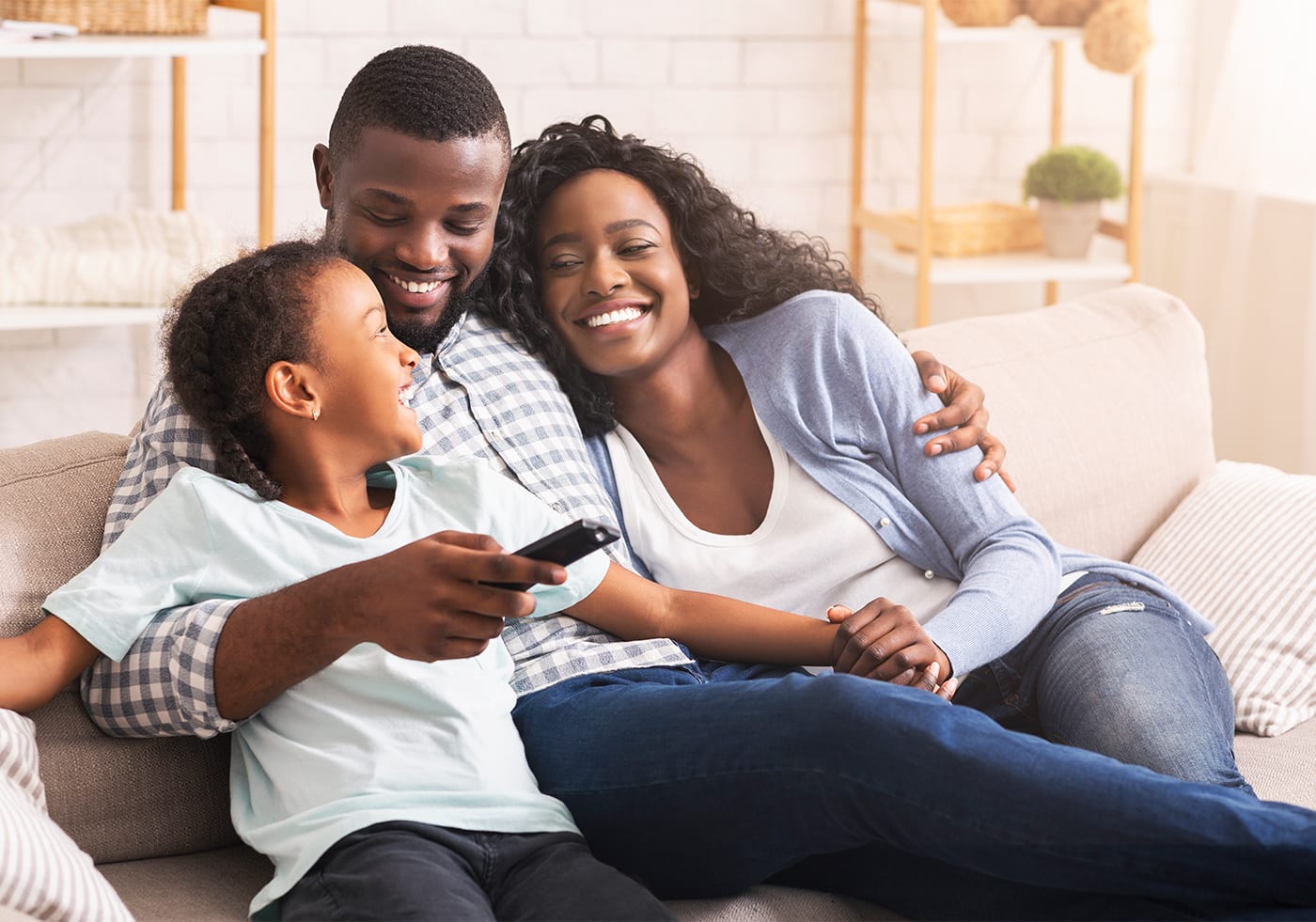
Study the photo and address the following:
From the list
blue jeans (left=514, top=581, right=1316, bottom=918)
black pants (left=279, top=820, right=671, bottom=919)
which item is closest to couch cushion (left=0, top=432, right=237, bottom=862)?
black pants (left=279, top=820, right=671, bottom=919)

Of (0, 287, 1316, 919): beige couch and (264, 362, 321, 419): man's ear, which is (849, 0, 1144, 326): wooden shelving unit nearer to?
(0, 287, 1316, 919): beige couch

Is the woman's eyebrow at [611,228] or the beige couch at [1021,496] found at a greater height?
the woman's eyebrow at [611,228]

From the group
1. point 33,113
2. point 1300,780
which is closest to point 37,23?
point 33,113

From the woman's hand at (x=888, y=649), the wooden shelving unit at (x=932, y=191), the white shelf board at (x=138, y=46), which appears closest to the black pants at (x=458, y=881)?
the woman's hand at (x=888, y=649)

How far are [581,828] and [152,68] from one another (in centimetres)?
224

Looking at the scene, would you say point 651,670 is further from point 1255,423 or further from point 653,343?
point 1255,423

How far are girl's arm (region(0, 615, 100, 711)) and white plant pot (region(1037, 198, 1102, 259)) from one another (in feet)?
8.29

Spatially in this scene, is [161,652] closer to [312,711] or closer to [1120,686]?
[312,711]

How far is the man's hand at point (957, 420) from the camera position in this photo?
1.75m

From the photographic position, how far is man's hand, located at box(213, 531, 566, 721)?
3.91 feet

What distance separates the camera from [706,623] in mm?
1615

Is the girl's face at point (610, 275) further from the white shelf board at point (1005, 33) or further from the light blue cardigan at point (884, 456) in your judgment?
the white shelf board at point (1005, 33)

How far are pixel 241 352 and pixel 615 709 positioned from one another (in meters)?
0.49

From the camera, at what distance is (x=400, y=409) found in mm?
1467
